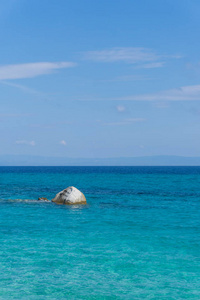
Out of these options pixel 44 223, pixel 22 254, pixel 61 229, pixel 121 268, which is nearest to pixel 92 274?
pixel 121 268

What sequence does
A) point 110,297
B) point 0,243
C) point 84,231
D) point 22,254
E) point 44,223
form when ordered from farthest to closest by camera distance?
point 44,223
point 84,231
point 0,243
point 22,254
point 110,297

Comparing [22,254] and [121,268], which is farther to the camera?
[22,254]

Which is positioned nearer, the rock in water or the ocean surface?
the ocean surface

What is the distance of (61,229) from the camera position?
949 inches

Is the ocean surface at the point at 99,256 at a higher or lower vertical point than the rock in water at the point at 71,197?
lower

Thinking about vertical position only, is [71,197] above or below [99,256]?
above

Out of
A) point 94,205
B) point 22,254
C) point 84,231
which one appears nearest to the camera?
point 22,254

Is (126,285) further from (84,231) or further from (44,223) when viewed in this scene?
(44,223)

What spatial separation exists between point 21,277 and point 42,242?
5626mm

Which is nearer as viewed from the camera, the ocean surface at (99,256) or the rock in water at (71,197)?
the ocean surface at (99,256)

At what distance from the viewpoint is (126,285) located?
44.8ft

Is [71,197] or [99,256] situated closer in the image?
[99,256]

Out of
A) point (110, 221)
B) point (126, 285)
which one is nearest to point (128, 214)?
point (110, 221)

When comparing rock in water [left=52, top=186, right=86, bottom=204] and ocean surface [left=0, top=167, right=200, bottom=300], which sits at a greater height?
rock in water [left=52, top=186, right=86, bottom=204]
